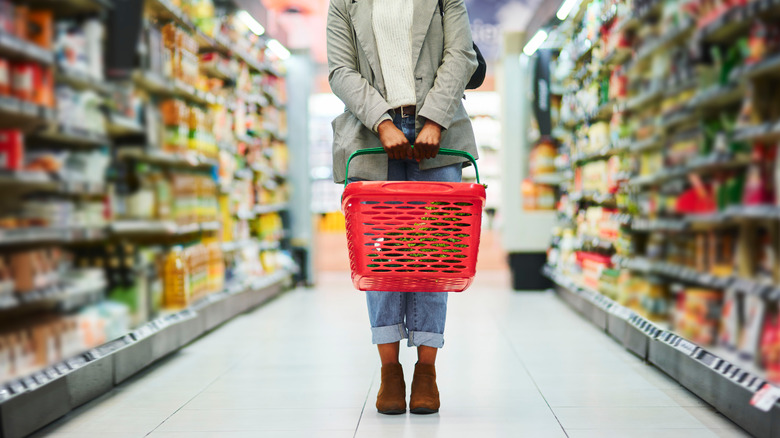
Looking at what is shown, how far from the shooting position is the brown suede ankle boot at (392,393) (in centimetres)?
214

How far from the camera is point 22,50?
6.25 ft

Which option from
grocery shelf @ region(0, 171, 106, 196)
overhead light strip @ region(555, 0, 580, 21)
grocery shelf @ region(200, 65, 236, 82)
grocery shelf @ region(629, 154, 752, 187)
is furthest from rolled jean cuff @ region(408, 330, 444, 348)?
overhead light strip @ region(555, 0, 580, 21)

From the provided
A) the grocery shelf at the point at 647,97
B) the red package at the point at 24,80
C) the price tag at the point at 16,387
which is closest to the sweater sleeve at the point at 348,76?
the red package at the point at 24,80

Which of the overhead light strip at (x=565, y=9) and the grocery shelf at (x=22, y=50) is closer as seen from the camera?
the grocery shelf at (x=22, y=50)

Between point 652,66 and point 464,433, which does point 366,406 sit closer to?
point 464,433

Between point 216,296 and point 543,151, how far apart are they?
3245 millimetres

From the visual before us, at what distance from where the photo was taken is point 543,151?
5930 millimetres

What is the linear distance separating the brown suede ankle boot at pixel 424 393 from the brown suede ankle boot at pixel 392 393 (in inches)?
1.5

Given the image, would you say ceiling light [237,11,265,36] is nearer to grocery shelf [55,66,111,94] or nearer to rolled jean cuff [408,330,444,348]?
grocery shelf [55,66,111,94]

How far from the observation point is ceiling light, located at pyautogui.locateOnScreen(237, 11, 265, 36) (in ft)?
16.1

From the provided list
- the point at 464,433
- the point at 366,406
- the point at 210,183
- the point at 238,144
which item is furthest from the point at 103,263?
the point at 238,144

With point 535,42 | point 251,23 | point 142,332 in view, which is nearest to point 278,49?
point 251,23

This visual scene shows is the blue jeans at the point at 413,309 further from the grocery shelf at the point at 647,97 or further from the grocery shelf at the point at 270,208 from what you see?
the grocery shelf at the point at 270,208

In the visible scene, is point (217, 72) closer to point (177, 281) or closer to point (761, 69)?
point (177, 281)
